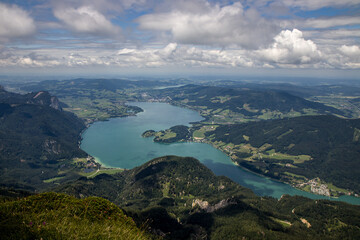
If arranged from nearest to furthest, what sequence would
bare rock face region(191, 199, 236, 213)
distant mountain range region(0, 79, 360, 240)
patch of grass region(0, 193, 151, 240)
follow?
1. patch of grass region(0, 193, 151, 240)
2. distant mountain range region(0, 79, 360, 240)
3. bare rock face region(191, 199, 236, 213)

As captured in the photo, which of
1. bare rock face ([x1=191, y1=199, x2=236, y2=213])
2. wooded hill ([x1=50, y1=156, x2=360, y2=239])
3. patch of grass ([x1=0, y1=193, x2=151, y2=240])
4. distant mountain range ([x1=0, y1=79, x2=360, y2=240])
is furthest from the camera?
bare rock face ([x1=191, y1=199, x2=236, y2=213])

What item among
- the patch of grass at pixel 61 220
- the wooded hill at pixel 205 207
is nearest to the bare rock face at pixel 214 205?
the wooded hill at pixel 205 207

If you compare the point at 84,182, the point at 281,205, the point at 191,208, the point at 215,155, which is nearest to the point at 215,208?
the point at 191,208

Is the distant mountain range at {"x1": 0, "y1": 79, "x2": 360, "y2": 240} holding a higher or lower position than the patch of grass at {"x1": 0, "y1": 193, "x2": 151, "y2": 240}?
lower

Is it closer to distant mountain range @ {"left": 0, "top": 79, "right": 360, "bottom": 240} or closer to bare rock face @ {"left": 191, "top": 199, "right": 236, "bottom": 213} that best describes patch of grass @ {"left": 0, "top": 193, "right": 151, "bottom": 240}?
distant mountain range @ {"left": 0, "top": 79, "right": 360, "bottom": 240}

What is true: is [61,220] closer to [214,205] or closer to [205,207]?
[205,207]

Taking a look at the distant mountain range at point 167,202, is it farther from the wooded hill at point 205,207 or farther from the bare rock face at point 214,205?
the wooded hill at point 205,207

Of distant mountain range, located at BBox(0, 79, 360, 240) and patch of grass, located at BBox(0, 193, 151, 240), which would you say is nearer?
patch of grass, located at BBox(0, 193, 151, 240)

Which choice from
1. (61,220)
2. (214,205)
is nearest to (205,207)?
(214,205)

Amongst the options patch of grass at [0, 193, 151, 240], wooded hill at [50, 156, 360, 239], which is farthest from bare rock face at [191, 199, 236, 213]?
patch of grass at [0, 193, 151, 240]

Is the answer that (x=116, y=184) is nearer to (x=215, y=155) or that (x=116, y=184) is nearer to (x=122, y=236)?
(x=215, y=155)

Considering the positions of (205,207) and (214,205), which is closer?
(205,207)
